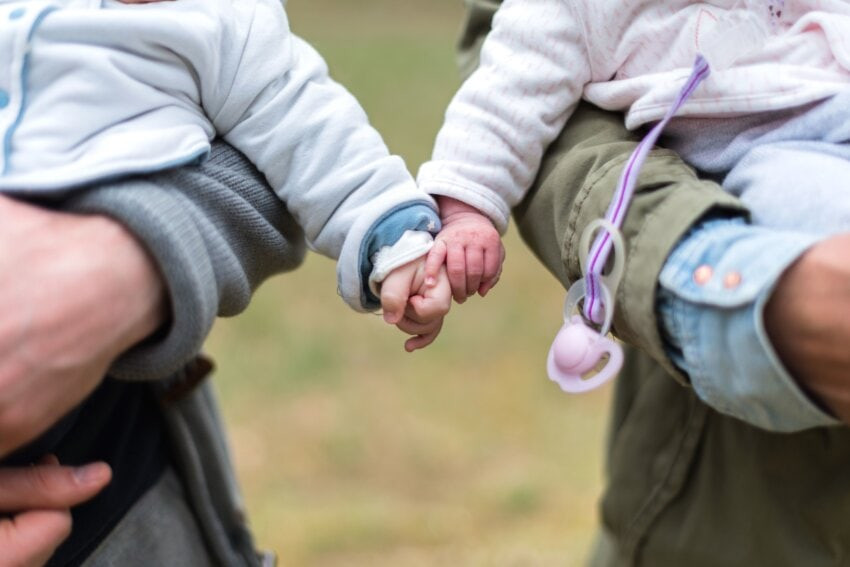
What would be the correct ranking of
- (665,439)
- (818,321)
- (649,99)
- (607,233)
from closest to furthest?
(818,321)
(607,233)
(649,99)
(665,439)

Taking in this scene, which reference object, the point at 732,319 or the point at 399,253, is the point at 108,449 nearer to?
the point at 399,253

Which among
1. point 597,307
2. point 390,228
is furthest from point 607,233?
point 390,228

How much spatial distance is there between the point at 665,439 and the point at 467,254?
327mm

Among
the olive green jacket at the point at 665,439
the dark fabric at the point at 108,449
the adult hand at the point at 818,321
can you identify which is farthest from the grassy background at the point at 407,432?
the adult hand at the point at 818,321

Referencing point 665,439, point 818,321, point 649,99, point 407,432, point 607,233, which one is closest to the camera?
point 818,321

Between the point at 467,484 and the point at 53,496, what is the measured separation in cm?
105

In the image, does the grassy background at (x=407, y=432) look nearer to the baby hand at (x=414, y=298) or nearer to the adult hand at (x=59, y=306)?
the baby hand at (x=414, y=298)

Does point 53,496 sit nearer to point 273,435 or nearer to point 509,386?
point 273,435

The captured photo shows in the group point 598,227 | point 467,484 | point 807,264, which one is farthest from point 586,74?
point 467,484

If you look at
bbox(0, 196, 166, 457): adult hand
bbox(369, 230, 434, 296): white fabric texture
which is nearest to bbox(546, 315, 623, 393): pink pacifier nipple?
bbox(369, 230, 434, 296): white fabric texture

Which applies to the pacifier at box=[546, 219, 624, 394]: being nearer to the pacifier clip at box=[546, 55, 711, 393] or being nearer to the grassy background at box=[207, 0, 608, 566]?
the pacifier clip at box=[546, 55, 711, 393]

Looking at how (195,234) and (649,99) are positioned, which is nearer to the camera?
(195,234)

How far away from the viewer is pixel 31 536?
0.59m

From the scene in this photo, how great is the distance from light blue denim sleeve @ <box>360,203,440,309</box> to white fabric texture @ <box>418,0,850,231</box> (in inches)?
2.1
